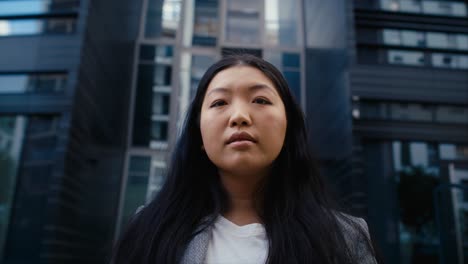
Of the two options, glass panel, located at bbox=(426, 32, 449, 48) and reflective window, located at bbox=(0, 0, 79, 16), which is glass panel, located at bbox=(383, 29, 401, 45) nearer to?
glass panel, located at bbox=(426, 32, 449, 48)

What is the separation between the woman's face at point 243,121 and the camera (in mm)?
1537

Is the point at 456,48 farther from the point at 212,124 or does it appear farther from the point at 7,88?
the point at 7,88

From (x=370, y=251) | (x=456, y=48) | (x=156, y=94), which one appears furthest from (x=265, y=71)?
(x=456, y=48)

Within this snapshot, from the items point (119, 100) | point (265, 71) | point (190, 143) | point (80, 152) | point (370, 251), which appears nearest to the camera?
point (370, 251)

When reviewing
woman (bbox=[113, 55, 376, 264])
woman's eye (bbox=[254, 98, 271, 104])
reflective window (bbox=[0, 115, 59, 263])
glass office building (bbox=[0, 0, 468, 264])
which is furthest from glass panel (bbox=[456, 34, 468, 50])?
woman's eye (bbox=[254, 98, 271, 104])

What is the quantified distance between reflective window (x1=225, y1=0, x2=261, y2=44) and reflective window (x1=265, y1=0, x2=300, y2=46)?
0.85ft

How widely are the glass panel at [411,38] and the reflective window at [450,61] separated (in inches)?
17.6

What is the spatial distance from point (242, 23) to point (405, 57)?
404 cm

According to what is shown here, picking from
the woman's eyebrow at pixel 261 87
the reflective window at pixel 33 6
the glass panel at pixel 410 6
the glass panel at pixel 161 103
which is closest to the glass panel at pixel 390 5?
the glass panel at pixel 410 6

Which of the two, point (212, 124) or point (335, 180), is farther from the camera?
point (335, 180)

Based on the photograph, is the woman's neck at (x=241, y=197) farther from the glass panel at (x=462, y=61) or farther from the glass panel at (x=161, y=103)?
the glass panel at (x=462, y=61)

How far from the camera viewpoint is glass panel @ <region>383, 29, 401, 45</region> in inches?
373

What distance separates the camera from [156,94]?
→ 8.95 metres

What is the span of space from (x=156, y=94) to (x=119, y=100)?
0.89 metres
